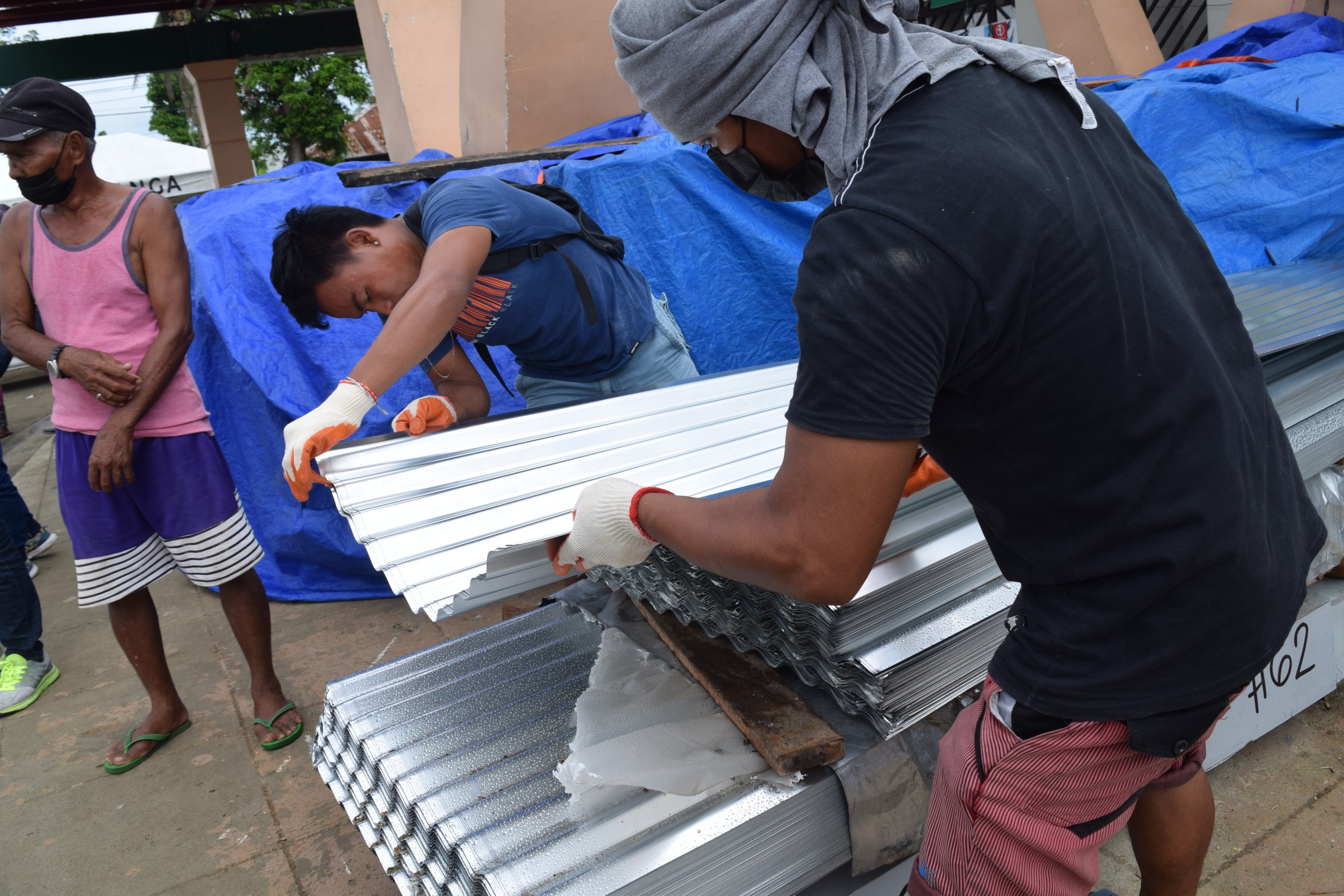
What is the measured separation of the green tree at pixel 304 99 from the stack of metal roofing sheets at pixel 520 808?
866 inches

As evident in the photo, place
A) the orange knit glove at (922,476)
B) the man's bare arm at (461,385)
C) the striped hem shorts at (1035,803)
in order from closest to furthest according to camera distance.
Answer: the striped hem shorts at (1035,803)
the orange knit glove at (922,476)
the man's bare arm at (461,385)

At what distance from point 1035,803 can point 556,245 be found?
1.93 metres

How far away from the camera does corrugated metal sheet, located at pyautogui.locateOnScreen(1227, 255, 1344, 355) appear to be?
2193mm

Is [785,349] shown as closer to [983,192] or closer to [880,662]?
[880,662]

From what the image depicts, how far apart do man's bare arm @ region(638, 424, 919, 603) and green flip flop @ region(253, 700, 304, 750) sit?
250 centimetres

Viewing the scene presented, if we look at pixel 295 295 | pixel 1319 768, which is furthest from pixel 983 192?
pixel 1319 768

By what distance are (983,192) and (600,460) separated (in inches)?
48.9

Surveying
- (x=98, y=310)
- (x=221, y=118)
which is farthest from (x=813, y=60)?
(x=221, y=118)

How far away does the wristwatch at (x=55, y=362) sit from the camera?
2711 mm

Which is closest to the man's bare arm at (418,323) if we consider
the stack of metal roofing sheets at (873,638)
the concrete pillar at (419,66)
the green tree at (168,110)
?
the stack of metal roofing sheets at (873,638)

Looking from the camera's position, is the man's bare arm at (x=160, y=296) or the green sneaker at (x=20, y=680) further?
the green sneaker at (x=20, y=680)

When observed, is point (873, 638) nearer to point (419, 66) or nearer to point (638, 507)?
point (638, 507)

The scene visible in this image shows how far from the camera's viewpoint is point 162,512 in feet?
9.36

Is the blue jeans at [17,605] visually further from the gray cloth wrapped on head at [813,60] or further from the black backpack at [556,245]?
the gray cloth wrapped on head at [813,60]
